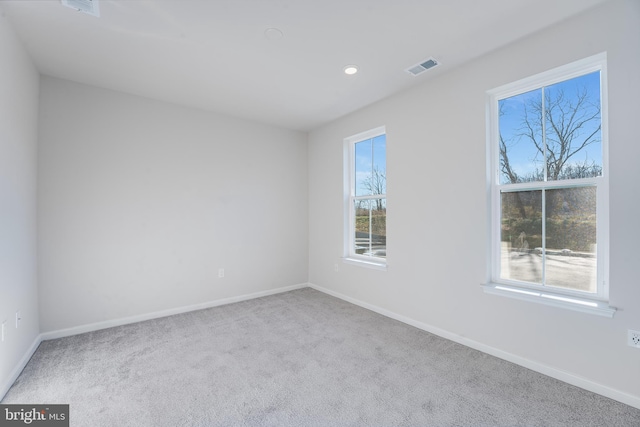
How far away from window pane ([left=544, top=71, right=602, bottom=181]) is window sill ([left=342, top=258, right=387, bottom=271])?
194 cm

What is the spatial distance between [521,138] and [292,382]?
9.16 ft

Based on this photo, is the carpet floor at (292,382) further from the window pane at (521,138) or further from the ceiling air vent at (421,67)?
the ceiling air vent at (421,67)

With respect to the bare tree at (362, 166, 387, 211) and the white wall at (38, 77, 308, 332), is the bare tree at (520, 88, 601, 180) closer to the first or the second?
the bare tree at (362, 166, 387, 211)

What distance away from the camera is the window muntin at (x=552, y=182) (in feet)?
6.72

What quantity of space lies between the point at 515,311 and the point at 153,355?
10.4 ft

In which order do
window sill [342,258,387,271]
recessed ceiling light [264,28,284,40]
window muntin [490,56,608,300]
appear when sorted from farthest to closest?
window sill [342,258,387,271], recessed ceiling light [264,28,284,40], window muntin [490,56,608,300]

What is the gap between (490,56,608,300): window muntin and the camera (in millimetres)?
2049

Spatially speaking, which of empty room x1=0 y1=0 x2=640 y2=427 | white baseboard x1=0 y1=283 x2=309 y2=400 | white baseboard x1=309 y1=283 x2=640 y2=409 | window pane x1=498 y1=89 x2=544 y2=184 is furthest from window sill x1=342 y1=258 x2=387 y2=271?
window pane x1=498 y1=89 x2=544 y2=184

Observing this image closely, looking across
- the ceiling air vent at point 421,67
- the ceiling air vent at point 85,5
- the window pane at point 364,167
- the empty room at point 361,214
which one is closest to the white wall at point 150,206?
the empty room at point 361,214

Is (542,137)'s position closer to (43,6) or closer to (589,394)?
(589,394)

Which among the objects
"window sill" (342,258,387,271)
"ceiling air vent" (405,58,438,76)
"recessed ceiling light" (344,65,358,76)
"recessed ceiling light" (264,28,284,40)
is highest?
"recessed ceiling light" (264,28,284,40)

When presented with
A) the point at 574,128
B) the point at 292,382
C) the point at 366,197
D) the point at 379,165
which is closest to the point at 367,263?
the point at 366,197

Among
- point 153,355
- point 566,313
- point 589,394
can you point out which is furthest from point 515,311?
point 153,355

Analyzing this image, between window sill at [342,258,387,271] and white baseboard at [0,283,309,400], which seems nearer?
white baseboard at [0,283,309,400]
